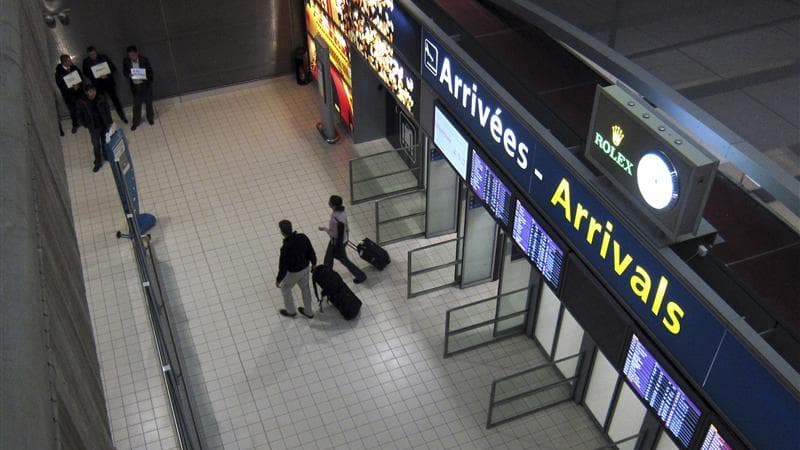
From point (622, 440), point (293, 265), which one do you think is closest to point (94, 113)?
point (293, 265)

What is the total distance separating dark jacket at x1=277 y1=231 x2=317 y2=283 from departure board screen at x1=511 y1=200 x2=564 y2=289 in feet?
8.98

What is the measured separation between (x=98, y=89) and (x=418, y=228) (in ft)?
18.8

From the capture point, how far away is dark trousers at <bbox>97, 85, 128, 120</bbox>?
12.4 m

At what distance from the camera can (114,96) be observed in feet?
41.0

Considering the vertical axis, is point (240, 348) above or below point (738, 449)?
below

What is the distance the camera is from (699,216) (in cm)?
438

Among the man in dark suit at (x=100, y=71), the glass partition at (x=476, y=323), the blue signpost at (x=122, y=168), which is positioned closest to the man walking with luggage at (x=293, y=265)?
the glass partition at (x=476, y=323)

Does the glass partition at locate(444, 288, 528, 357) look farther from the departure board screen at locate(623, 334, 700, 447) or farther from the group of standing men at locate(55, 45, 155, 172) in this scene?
the group of standing men at locate(55, 45, 155, 172)

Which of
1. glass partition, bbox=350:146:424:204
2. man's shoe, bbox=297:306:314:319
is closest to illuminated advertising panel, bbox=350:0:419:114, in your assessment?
glass partition, bbox=350:146:424:204

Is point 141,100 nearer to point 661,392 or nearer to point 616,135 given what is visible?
point 616,135

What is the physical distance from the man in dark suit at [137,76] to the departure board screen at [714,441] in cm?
1025

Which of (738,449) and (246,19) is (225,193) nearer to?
(246,19)

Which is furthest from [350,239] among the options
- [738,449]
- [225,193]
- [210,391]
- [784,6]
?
[738,449]

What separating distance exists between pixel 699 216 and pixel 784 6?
330 cm
